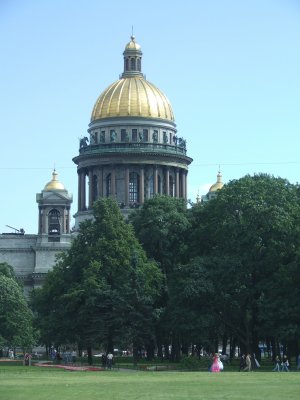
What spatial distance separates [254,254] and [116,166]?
9601 centimetres

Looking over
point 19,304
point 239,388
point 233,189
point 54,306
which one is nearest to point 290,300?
point 233,189

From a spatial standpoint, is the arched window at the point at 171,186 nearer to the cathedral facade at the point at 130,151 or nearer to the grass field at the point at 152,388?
the cathedral facade at the point at 130,151

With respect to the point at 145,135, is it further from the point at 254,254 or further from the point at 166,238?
the point at 254,254

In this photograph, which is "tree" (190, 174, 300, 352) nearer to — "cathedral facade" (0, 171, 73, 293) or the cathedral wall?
"cathedral facade" (0, 171, 73, 293)

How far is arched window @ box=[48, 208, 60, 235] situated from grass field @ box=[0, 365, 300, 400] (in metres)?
121

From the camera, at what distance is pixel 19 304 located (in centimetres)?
12512

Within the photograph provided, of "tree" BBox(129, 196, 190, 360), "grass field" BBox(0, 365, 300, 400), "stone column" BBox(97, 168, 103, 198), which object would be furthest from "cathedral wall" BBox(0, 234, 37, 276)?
"grass field" BBox(0, 365, 300, 400)

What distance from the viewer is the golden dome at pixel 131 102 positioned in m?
184

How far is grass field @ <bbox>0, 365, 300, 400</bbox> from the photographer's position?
1841 inches

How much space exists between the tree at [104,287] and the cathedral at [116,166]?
7632cm

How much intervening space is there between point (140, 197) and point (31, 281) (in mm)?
19903

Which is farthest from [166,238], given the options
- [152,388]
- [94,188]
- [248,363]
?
[94,188]

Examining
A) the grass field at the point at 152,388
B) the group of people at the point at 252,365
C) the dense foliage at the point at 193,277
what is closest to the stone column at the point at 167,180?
the dense foliage at the point at 193,277

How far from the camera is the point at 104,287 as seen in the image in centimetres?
9544
